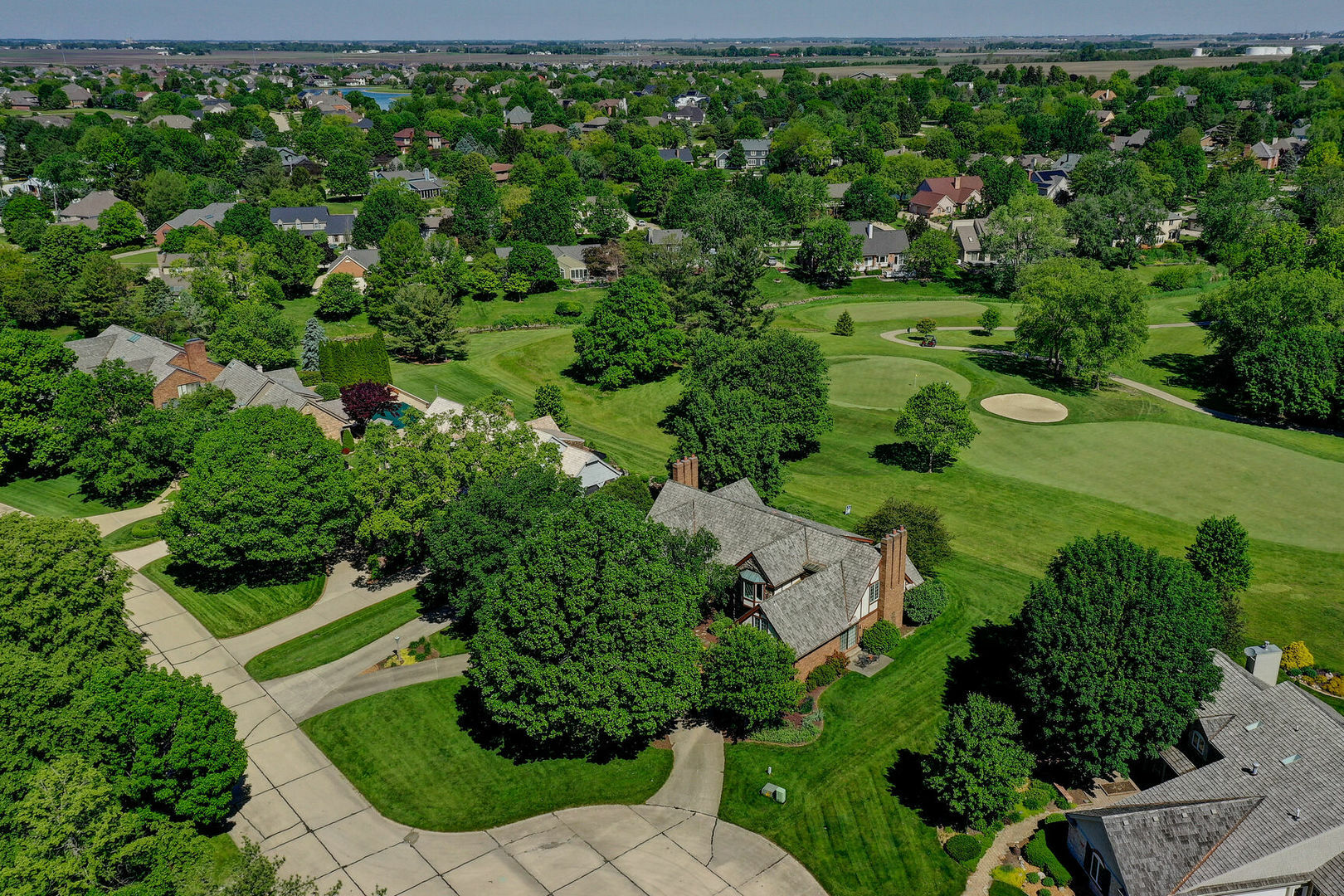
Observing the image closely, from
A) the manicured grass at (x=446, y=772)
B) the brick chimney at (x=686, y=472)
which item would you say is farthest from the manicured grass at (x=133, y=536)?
the brick chimney at (x=686, y=472)

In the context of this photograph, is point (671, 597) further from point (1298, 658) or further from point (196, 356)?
point (196, 356)

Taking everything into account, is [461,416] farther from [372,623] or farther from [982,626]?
[982,626]

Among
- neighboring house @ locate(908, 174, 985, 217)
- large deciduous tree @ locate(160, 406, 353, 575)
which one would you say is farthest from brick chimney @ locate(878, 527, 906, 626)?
neighboring house @ locate(908, 174, 985, 217)

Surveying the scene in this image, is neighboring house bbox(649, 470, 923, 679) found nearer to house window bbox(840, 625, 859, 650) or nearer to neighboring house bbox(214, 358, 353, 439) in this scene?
house window bbox(840, 625, 859, 650)

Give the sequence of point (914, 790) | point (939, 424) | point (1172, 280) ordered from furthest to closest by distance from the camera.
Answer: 1. point (1172, 280)
2. point (939, 424)
3. point (914, 790)

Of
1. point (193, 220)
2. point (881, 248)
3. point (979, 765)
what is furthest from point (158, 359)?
point (881, 248)

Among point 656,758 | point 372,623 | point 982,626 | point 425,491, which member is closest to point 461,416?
point 425,491
